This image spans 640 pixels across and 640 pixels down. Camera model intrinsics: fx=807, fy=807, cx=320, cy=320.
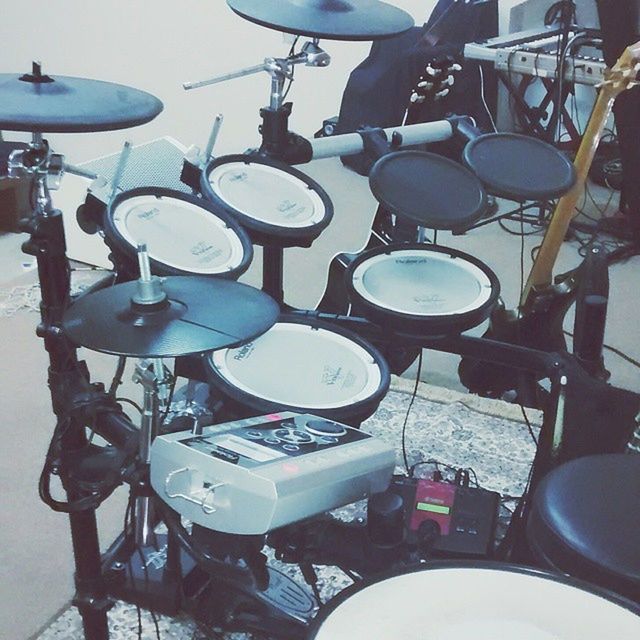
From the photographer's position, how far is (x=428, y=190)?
4.96ft

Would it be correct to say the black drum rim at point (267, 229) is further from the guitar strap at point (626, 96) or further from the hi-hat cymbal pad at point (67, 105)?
the guitar strap at point (626, 96)

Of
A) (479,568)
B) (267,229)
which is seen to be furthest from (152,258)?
(479,568)

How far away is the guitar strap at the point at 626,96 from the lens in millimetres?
2559

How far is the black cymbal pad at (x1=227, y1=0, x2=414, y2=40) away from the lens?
4.75 feet

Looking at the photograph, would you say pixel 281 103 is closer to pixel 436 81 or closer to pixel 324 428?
pixel 436 81

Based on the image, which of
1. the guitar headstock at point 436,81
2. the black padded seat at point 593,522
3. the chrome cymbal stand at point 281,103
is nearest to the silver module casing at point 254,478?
the black padded seat at point 593,522

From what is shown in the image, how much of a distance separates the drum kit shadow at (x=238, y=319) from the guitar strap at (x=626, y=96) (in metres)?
1.23

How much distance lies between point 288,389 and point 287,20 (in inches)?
27.9

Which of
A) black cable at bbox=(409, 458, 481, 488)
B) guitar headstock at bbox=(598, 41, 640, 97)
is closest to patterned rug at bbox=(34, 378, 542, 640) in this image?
black cable at bbox=(409, 458, 481, 488)

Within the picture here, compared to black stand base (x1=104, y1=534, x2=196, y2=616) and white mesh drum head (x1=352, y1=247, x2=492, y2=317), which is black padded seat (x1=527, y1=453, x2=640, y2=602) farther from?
black stand base (x1=104, y1=534, x2=196, y2=616)

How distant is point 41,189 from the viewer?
3.71 ft

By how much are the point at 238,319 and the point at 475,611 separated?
447 millimetres

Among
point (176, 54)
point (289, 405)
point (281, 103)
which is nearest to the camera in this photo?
point (289, 405)

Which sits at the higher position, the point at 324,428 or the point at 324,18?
the point at 324,18
